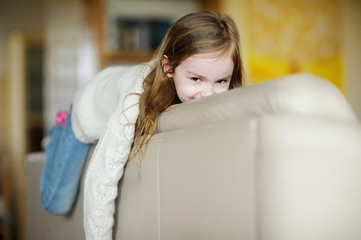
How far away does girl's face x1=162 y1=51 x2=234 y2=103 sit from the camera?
1194 millimetres

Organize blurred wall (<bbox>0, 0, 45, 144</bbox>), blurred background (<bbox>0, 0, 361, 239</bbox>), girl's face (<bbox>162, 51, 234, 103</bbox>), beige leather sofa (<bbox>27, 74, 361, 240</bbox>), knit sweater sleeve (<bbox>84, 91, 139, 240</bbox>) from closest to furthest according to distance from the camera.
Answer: beige leather sofa (<bbox>27, 74, 361, 240</bbox>), knit sweater sleeve (<bbox>84, 91, 139, 240</bbox>), girl's face (<bbox>162, 51, 234, 103</bbox>), blurred background (<bbox>0, 0, 361, 239</bbox>), blurred wall (<bbox>0, 0, 45, 144</bbox>)

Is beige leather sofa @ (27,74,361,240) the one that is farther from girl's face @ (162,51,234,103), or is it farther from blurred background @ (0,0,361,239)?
blurred background @ (0,0,361,239)

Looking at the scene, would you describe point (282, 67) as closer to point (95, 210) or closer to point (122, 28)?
point (122, 28)

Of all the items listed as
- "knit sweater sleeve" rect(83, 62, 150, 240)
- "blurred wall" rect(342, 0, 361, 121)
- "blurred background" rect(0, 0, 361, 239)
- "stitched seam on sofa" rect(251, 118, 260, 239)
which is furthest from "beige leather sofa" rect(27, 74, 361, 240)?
"blurred wall" rect(342, 0, 361, 121)

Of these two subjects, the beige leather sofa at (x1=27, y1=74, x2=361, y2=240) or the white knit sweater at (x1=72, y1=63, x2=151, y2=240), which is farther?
the white knit sweater at (x1=72, y1=63, x2=151, y2=240)

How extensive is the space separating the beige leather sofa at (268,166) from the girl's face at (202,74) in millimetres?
301

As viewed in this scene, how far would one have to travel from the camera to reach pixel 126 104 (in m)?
1.10

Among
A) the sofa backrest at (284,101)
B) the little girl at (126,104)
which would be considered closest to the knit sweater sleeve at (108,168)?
the little girl at (126,104)

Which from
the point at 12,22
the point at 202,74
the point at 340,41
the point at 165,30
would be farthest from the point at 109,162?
the point at 12,22

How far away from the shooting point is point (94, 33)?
13.8 ft

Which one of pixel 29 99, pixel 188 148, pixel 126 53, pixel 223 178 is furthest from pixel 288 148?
pixel 29 99

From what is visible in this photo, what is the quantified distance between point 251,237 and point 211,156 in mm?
159

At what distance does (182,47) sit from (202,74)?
3.5 inches

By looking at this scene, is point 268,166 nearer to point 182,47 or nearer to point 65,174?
point 182,47
